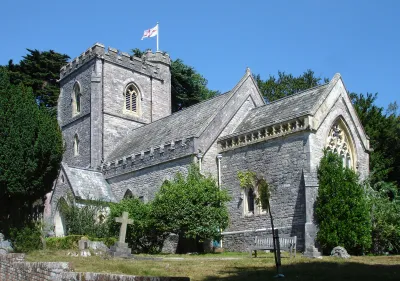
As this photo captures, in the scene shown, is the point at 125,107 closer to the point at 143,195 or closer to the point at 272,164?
the point at 143,195

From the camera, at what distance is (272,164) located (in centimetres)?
2578

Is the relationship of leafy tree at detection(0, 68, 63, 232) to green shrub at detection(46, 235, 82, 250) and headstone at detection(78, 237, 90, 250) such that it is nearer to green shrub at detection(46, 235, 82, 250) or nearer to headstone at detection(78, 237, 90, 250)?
green shrub at detection(46, 235, 82, 250)

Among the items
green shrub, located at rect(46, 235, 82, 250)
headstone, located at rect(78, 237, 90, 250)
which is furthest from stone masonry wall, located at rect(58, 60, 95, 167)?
headstone, located at rect(78, 237, 90, 250)

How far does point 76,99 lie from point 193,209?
1953cm

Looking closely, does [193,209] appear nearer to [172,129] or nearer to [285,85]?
[172,129]

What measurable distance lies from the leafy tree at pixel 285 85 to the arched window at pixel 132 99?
1277cm

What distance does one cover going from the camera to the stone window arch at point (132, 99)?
133 ft

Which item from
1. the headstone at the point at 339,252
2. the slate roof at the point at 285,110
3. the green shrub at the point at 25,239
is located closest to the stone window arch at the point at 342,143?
the slate roof at the point at 285,110

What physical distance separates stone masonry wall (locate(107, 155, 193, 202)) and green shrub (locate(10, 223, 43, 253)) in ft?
22.4

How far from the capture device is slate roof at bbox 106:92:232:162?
30500 mm

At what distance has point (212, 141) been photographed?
1125 inches

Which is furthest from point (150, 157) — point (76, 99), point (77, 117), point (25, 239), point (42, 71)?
point (42, 71)

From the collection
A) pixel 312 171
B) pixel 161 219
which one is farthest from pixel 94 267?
pixel 312 171

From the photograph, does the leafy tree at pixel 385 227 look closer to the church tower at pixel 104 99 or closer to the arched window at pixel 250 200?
the arched window at pixel 250 200
